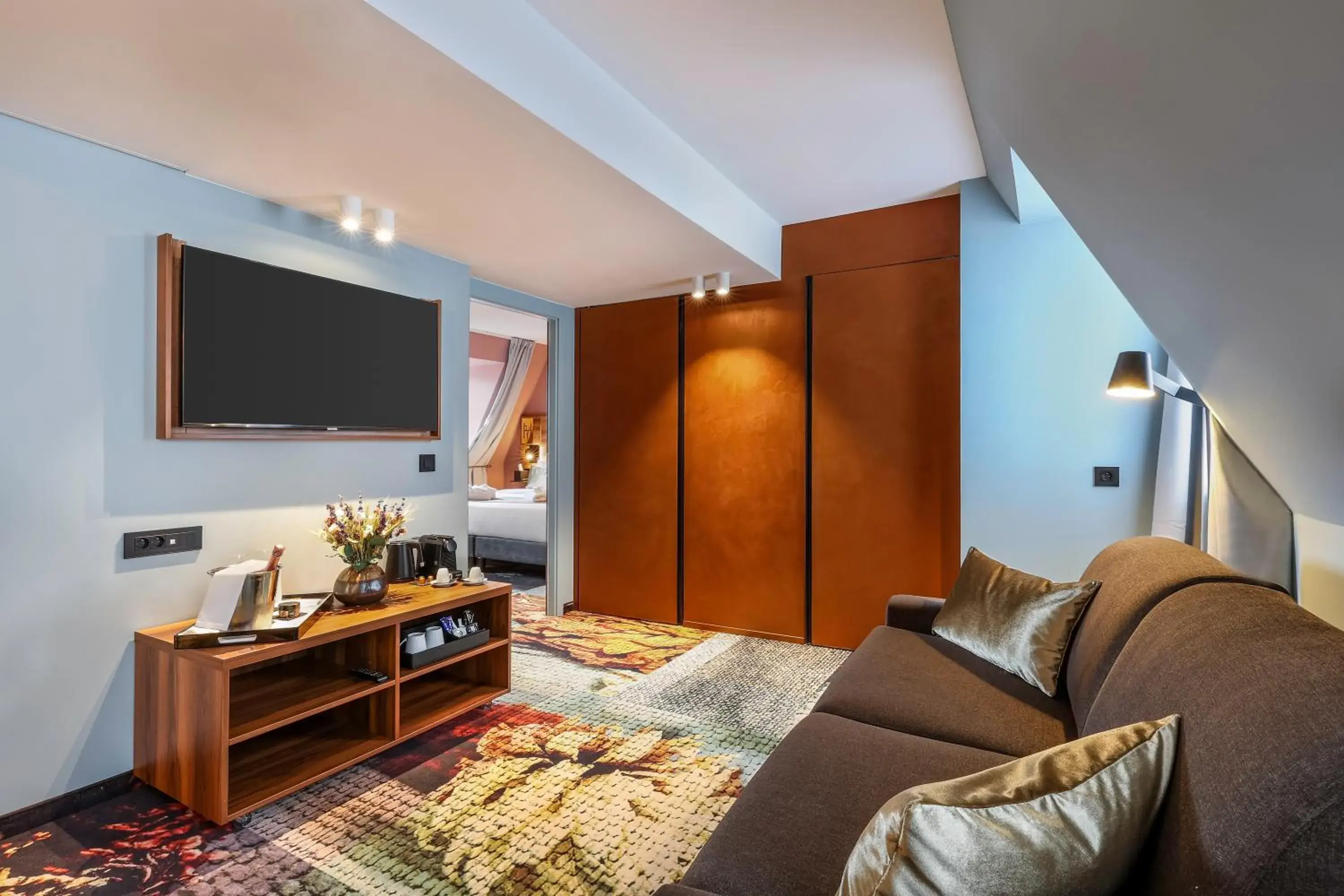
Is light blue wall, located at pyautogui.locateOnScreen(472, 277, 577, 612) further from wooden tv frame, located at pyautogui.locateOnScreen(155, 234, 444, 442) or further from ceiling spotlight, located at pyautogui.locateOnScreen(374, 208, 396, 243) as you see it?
wooden tv frame, located at pyautogui.locateOnScreen(155, 234, 444, 442)

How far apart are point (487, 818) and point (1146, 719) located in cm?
196

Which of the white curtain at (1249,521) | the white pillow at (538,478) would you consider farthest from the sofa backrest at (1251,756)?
the white pillow at (538,478)

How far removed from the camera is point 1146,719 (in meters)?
1.11

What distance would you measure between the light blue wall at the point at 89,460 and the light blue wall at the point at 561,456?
220 cm

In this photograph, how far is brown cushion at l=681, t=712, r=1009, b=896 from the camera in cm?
116

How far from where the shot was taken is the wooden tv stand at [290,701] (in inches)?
84.5

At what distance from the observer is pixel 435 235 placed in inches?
127

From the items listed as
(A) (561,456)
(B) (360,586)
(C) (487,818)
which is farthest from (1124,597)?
(A) (561,456)

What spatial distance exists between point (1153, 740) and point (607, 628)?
381 centimetres

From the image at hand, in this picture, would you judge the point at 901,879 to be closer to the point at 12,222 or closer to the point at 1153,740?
the point at 1153,740

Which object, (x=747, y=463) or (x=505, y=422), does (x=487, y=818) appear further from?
(x=505, y=422)

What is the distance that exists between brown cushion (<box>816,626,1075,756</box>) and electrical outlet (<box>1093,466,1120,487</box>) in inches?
51.7

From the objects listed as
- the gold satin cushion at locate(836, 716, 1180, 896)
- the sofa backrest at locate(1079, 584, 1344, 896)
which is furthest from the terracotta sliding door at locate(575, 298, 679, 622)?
the gold satin cushion at locate(836, 716, 1180, 896)

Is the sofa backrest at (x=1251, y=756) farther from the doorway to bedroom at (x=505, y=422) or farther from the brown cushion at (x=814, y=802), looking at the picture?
the doorway to bedroom at (x=505, y=422)
